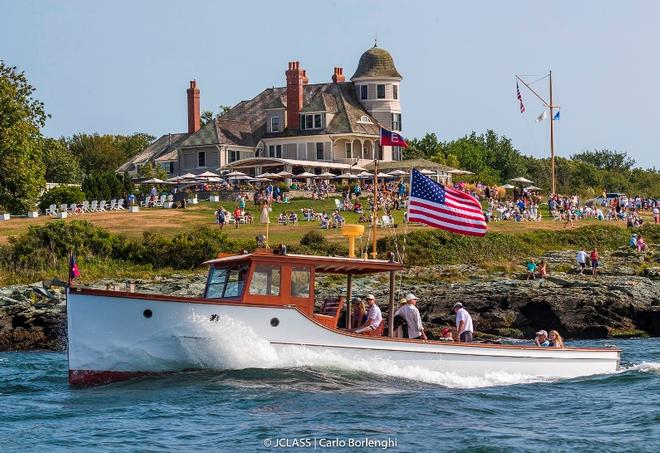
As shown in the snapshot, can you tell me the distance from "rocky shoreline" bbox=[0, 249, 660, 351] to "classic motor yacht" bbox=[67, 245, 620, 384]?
523 inches

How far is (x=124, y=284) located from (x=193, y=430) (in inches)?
1005

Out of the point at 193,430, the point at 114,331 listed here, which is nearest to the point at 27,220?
the point at 114,331

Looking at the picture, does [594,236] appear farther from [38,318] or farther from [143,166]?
[143,166]

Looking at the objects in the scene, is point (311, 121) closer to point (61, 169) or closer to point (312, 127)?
point (312, 127)

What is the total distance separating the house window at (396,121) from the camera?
9225cm

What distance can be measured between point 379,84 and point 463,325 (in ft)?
217

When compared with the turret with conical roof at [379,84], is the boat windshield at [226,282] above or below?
below

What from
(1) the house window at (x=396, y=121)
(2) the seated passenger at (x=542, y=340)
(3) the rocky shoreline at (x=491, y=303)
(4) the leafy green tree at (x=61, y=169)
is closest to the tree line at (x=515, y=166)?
(1) the house window at (x=396, y=121)

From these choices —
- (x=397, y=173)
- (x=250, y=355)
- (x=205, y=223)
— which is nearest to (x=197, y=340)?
(x=250, y=355)

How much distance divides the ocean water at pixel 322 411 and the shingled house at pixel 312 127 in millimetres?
61605

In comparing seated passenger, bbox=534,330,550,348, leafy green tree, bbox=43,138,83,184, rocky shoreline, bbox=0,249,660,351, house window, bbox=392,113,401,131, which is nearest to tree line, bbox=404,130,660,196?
house window, bbox=392,113,401,131

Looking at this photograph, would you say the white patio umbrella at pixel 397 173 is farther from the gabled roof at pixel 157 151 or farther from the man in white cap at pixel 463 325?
the man in white cap at pixel 463 325

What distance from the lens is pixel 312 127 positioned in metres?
90.2

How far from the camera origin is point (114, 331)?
989 inches
